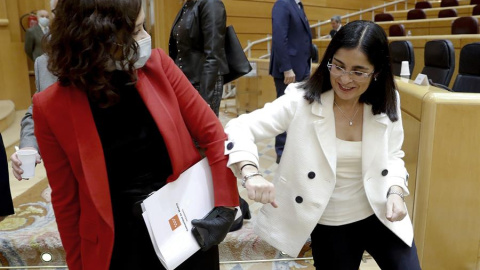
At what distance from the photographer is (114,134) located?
967 mm

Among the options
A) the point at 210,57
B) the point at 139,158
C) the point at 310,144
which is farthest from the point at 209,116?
the point at 210,57

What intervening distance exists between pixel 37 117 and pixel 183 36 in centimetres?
122

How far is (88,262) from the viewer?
100 cm

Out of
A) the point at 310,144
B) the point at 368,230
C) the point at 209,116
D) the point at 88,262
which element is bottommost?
the point at 368,230

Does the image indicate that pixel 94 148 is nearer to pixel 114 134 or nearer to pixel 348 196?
pixel 114 134

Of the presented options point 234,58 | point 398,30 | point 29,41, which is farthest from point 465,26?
point 29,41

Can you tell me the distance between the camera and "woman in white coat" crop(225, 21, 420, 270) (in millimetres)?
1212

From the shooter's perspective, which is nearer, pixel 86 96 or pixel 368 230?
pixel 86 96

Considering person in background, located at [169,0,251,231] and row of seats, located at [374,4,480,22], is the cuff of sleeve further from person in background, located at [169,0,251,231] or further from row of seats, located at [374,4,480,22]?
row of seats, located at [374,4,480,22]

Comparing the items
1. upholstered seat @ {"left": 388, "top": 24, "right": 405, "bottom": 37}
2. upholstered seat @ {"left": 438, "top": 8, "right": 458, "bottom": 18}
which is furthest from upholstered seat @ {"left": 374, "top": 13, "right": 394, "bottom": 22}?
upholstered seat @ {"left": 388, "top": 24, "right": 405, "bottom": 37}

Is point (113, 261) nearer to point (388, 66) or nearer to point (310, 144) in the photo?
point (310, 144)

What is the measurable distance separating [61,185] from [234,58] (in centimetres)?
136

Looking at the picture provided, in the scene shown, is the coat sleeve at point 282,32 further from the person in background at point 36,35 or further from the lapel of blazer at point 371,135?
the person in background at point 36,35

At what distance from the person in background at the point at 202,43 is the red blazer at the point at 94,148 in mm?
981
